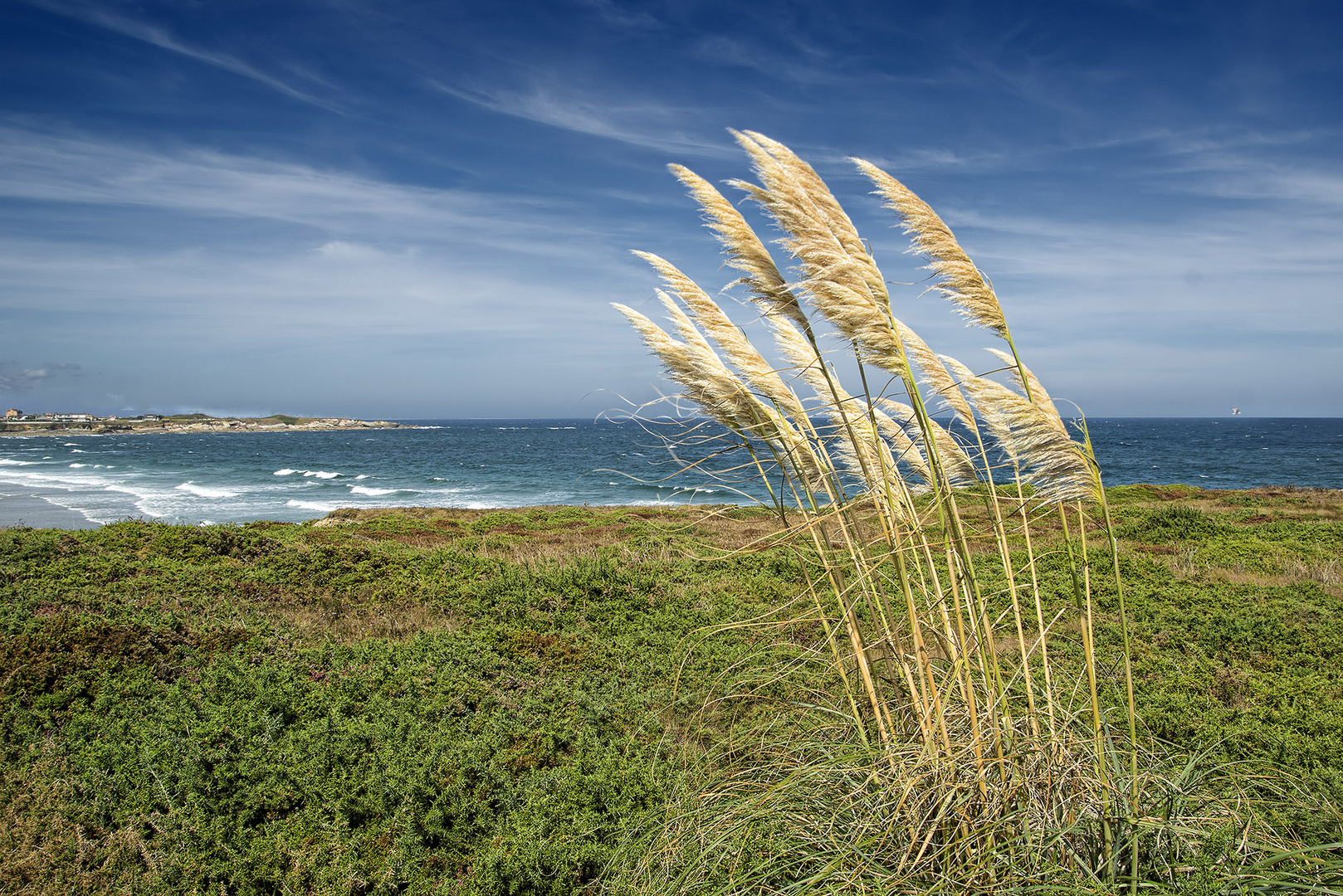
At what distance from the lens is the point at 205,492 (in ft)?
121

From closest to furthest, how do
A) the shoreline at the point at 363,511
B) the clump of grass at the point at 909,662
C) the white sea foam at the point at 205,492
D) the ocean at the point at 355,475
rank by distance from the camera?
the clump of grass at the point at 909,662 < the shoreline at the point at 363,511 < the ocean at the point at 355,475 < the white sea foam at the point at 205,492

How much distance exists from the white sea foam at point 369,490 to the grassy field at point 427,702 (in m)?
30.2

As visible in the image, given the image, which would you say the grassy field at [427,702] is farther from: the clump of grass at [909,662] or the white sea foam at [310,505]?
the white sea foam at [310,505]

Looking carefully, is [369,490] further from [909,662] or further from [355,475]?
[909,662]

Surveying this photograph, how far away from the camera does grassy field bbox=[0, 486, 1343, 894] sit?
3402 mm

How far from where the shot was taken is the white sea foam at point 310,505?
3175 centimetres

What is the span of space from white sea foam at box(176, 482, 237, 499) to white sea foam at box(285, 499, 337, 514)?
4.17 meters

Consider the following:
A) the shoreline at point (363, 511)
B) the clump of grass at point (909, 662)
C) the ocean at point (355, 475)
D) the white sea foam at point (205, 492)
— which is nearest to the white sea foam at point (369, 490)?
the ocean at point (355, 475)

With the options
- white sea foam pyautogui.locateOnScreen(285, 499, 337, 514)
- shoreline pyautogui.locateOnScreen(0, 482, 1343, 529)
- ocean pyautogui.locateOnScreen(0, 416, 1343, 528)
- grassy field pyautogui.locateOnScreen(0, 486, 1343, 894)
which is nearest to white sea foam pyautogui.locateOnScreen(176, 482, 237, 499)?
ocean pyautogui.locateOnScreen(0, 416, 1343, 528)

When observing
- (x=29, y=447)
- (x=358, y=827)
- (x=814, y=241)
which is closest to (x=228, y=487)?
(x=358, y=827)

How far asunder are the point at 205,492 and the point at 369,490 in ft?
27.0

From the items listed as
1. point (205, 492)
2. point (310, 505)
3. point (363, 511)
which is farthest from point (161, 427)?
point (363, 511)

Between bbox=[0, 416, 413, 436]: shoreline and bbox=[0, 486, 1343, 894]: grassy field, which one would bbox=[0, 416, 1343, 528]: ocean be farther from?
bbox=[0, 416, 413, 436]: shoreline

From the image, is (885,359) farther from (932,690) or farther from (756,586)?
(756,586)
